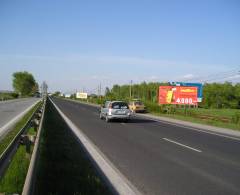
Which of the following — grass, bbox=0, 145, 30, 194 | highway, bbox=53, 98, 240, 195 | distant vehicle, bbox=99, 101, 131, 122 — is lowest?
highway, bbox=53, 98, 240, 195

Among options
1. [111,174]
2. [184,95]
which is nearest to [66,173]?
[111,174]

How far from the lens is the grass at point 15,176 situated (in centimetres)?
667

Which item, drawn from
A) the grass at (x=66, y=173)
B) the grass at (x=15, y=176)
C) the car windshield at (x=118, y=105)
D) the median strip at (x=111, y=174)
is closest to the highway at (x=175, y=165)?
the median strip at (x=111, y=174)

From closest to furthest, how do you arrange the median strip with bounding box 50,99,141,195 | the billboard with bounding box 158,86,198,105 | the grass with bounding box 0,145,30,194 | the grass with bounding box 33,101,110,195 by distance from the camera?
the grass with bounding box 0,145,30,194 < the grass with bounding box 33,101,110,195 < the median strip with bounding box 50,99,141,195 < the billboard with bounding box 158,86,198,105

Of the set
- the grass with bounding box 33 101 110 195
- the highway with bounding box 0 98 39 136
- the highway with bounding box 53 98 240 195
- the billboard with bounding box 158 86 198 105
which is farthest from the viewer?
the billboard with bounding box 158 86 198 105

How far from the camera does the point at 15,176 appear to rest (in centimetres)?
764

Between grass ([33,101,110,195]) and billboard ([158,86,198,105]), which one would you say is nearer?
grass ([33,101,110,195])

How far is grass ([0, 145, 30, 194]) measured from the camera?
6672 mm

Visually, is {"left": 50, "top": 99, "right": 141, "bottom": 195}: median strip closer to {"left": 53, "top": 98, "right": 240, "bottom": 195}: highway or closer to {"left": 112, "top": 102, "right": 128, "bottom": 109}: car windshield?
{"left": 53, "top": 98, "right": 240, "bottom": 195}: highway

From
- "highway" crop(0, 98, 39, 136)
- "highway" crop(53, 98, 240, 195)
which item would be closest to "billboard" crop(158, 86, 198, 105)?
"highway" crop(0, 98, 39, 136)

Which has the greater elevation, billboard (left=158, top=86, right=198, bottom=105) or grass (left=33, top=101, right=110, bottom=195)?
billboard (left=158, top=86, right=198, bottom=105)

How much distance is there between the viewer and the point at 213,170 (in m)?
9.47

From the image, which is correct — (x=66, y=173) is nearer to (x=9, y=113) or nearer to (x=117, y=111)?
(x=117, y=111)

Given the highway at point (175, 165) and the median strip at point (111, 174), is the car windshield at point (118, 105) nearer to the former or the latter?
the highway at point (175, 165)
